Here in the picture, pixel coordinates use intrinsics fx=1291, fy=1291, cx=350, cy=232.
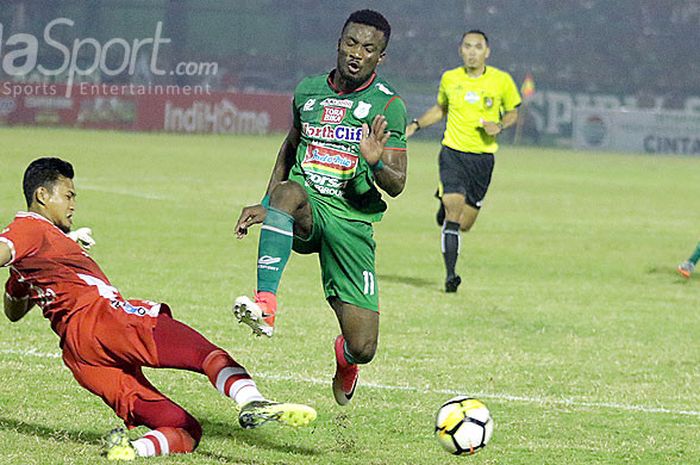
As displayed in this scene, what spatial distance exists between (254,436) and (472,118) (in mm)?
7376

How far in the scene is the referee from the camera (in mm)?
13047

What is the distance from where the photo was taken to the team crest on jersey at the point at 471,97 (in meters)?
13.3

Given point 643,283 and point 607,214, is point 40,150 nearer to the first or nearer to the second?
point 607,214

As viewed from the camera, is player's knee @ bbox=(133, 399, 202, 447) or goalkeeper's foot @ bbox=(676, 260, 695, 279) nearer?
player's knee @ bbox=(133, 399, 202, 447)

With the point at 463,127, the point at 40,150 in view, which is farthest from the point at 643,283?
the point at 40,150

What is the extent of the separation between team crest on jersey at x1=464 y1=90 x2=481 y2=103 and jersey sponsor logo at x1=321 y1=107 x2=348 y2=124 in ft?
22.7

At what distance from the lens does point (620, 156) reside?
144ft

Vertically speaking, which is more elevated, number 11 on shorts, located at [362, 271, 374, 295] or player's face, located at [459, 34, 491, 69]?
player's face, located at [459, 34, 491, 69]

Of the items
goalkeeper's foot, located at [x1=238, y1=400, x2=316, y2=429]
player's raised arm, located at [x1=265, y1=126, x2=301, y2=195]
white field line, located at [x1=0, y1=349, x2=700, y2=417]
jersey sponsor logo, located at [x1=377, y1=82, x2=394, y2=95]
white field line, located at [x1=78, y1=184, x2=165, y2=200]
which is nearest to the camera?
goalkeeper's foot, located at [x1=238, y1=400, x2=316, y2=429]

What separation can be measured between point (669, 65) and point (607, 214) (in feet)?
124

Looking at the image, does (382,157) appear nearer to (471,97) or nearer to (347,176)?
(347,176)

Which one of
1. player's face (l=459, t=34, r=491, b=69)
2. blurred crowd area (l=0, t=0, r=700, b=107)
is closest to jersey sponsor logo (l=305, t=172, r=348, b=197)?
player's face (l=459, t=34, r=491, b=69)

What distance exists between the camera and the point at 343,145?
6.48m

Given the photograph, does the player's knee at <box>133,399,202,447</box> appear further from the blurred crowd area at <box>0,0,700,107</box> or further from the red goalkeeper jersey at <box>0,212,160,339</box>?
the blurred crowd area at <box>0,0,700,107</box>
